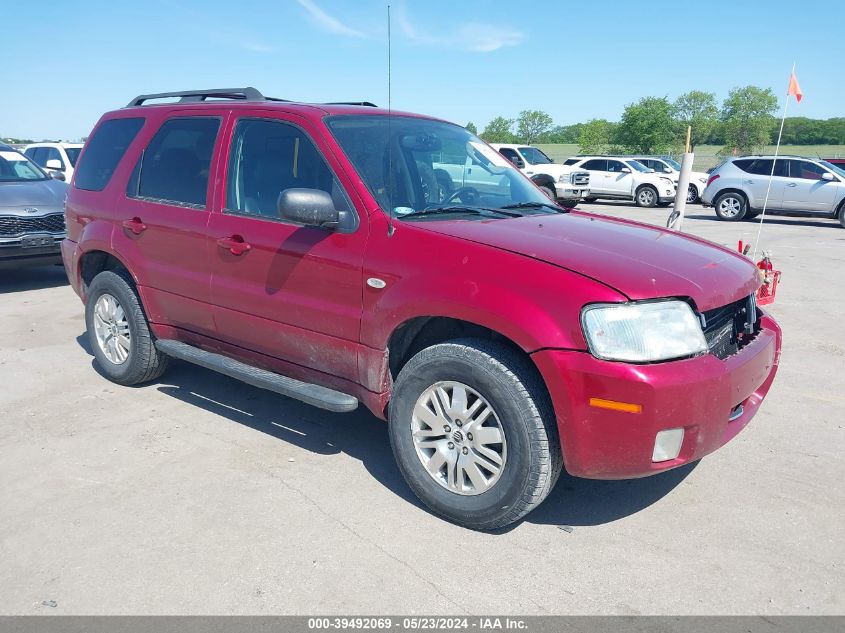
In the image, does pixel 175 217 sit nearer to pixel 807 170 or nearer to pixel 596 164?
pixel 807 170

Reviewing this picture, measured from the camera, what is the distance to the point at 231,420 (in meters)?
4.57

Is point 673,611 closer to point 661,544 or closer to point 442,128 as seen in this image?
point 661,544

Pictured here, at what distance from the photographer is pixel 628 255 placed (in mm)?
3219

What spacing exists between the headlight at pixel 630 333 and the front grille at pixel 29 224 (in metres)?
7.68

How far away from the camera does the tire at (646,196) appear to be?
22408mm

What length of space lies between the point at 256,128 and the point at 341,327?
1.40 meters

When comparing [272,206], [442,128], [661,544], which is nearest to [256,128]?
[272,206]

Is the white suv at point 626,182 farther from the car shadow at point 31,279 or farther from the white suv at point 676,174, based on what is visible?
the car shadow at point 31,279

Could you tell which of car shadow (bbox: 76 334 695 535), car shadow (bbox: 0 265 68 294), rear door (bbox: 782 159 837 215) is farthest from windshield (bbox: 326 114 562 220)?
rear door (bbox: 782 159 837 215)

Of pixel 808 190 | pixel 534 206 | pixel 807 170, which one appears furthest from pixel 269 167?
pixel 807 170

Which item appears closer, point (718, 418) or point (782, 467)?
point (718, 418)

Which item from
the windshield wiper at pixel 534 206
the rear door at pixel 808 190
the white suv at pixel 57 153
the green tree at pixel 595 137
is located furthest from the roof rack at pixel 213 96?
the green tree at pixel 595 137

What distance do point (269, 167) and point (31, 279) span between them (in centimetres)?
712

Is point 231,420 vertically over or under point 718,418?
under
